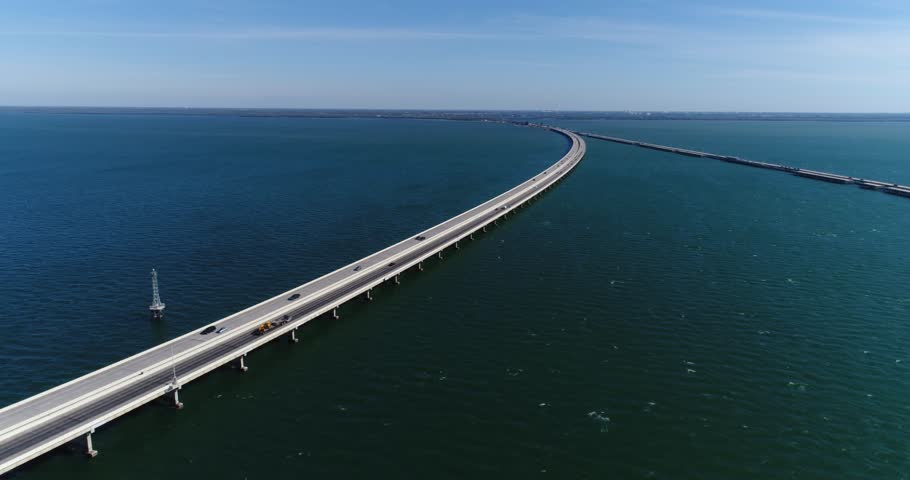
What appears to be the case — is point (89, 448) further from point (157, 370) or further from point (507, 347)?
point (507, 347)

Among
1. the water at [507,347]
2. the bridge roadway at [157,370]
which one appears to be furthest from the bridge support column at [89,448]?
the water at [507,347]

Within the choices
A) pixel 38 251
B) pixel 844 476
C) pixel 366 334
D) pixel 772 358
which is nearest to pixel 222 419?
pixel 366 334

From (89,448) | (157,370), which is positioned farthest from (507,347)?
(89,448)

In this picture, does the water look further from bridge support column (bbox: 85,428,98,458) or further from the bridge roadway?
the bridge roadway

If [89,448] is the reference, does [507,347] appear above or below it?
above

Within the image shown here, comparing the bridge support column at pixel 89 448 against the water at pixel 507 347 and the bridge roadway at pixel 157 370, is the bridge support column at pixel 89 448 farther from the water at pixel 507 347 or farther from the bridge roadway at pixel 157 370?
the water at pixel 507 347

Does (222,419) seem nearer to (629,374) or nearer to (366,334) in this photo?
(366,334)
